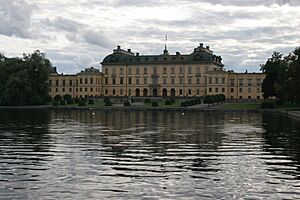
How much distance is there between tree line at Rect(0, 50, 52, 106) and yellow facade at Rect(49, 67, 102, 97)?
3483cm

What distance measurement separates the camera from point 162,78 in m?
123

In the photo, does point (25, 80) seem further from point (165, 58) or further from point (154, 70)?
point (165, 58)

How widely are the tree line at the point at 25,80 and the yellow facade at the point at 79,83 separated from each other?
34.8 meters

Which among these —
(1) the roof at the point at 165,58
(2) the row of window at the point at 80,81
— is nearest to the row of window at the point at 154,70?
(1) the roof at the point at 165,58

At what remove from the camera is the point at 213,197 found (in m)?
10.4

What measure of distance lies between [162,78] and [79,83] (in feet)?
68.9

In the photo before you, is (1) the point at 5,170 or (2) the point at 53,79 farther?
(2) the point at 53,79

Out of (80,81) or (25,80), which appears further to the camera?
(80,81)

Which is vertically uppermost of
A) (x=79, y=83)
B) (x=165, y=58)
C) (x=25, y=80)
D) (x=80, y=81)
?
(x=165, y=58)

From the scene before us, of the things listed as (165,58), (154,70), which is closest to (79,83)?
(154,70)

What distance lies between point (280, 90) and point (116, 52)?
70968 mm

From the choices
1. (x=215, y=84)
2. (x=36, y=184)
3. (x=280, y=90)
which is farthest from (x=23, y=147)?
(x=215, y=84)

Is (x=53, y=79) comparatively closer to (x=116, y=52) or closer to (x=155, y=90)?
(x=116, y=52)

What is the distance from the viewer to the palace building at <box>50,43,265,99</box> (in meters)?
116
